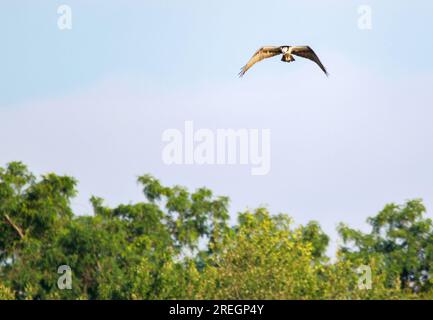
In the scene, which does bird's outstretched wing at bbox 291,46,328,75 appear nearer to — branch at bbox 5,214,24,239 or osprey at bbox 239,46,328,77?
osprey at bbox 239,46,328,77

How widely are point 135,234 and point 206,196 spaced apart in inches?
399

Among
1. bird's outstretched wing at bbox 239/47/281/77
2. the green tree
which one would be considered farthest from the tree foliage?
bird's outstretched wing at bbox 239/47/281/77

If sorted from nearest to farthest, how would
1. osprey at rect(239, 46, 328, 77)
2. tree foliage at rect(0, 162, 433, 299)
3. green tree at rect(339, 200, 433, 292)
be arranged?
1. osprey at rect(239, 46, 328, 77)
2. tree foliage at rect(0, 162, 433, 299)
3. green tree at rect(339, 200, 433, 292)

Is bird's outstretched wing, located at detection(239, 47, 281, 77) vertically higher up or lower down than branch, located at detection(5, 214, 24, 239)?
lower down

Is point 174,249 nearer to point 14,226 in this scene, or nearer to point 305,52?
point 14,226

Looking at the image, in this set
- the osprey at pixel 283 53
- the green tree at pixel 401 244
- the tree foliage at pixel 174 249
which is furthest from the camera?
the green tree at pixel 401 244

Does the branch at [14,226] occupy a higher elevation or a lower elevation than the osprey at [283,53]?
higher

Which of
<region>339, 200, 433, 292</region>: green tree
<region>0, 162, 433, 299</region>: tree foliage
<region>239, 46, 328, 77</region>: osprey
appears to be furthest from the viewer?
<region>339, 200, 433, 292</region>: green tree

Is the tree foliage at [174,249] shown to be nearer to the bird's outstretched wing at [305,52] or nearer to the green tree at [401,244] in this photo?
the green tree at [401,244]

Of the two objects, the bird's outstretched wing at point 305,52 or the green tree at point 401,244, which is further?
the green tree at point 401,244

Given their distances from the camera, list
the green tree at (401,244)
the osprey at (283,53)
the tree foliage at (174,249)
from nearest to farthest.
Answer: the osprey at (283,53)
the tree foliage at (174,249)
the green tree at (401,244)

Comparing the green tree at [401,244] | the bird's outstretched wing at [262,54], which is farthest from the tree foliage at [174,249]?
the bird's outstretched wing at [262,54]

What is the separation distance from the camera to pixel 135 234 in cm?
11281

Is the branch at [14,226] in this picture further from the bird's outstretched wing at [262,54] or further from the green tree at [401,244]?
the bird's outstretched wing at [262,54]
